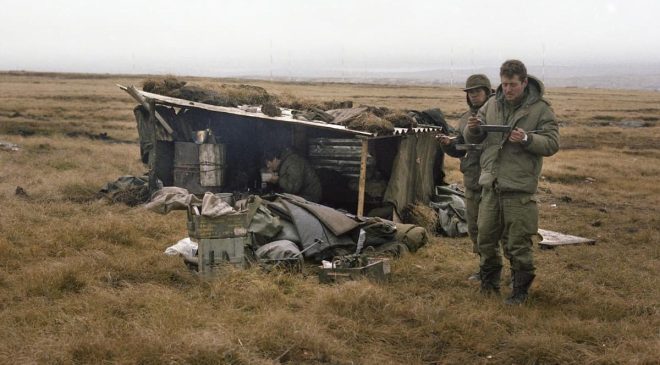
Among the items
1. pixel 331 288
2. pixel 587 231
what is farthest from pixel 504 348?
pixel 587 231

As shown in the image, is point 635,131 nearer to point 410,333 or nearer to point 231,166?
point 231,166

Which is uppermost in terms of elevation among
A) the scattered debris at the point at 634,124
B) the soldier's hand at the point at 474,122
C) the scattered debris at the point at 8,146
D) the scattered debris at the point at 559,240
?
the soldier's hand at the point at 474,122

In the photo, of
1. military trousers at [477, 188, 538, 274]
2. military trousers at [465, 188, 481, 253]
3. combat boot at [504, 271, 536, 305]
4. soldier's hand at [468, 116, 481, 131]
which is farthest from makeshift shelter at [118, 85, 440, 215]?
soldier's hand at [468, 116, 481, 131]

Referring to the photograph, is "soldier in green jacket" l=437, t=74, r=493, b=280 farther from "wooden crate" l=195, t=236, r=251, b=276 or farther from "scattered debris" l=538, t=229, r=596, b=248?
"wooden crate" l=195, t=236, r=251, b=276

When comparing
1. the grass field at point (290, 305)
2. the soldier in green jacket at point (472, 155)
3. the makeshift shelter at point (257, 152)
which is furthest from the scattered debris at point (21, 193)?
the soldier in green jacket at point (472, 155)

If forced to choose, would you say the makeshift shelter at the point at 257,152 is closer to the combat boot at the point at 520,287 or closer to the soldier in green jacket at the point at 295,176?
the soldier in green jacket at the point at 295,176

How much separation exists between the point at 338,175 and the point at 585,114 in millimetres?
31500

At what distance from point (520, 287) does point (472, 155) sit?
166cm

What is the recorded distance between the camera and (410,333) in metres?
5.11

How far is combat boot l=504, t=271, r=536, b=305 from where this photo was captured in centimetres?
568

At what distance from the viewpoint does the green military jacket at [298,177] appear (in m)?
9.73

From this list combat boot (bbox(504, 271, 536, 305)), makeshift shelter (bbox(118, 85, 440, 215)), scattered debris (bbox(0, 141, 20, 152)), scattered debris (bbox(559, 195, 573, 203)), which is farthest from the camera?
scattered debris (bbox(0, 141, 20, 152))

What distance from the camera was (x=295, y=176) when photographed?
973cm

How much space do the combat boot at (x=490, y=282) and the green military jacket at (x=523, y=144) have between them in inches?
40.0
